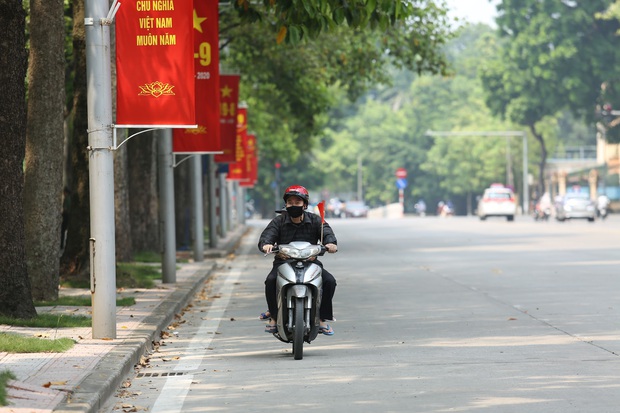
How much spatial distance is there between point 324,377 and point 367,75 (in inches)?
1101

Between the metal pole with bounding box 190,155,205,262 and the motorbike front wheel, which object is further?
the metal pole with bounding box 190,155,205,262

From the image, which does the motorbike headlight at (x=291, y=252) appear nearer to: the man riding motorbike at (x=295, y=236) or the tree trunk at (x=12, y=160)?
the man riding motorbike at (x=295, y=236)

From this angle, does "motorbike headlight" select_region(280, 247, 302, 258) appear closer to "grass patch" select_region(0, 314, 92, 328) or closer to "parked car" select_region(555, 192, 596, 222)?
"grass patch" select_region(0, 314, 92, 328)

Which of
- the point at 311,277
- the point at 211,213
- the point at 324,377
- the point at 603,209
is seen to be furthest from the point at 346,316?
the point at 603,209

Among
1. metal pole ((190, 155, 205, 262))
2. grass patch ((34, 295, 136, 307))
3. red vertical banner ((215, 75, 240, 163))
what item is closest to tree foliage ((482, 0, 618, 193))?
red vertical banner ((215, 75, 240, 163))

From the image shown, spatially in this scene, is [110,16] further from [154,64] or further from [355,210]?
[355,210]

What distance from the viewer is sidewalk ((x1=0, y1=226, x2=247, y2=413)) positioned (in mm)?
9461

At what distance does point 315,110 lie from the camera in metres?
41.6

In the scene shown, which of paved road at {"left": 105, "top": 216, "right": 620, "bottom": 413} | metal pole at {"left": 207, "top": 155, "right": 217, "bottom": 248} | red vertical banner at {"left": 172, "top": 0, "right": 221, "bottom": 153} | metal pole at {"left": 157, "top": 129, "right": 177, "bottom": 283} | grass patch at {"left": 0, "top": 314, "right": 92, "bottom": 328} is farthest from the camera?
metal pole at {"left": 207, "top": 155, "right": 217, "bottom": 248}

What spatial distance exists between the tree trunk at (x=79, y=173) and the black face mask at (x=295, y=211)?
8842 millimetres

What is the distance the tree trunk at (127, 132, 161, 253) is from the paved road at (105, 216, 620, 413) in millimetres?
6967

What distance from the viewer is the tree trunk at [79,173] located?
21.7 metres

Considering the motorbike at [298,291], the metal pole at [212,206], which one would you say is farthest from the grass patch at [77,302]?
Answer: the metal pole at [212,206]

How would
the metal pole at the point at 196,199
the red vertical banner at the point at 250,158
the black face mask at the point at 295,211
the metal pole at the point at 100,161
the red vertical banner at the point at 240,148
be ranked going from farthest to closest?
the red vertical banner at the point at 250,158
the red vertical banner at the point at 240,148
the metal pole at the point at 196,199
the metal pole at the point at 100,161
the black face mask at the point at 295,211
